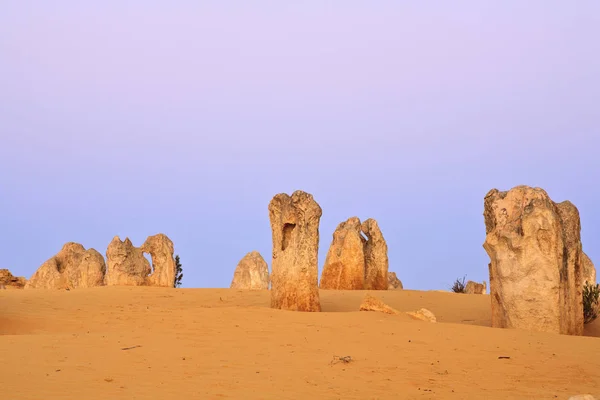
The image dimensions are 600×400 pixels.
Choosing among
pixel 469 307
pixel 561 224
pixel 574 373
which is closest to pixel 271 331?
pixel 574 373

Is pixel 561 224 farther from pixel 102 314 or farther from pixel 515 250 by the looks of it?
pixel 102 314

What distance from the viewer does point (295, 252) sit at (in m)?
14.8

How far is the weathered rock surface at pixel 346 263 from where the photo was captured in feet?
69.9

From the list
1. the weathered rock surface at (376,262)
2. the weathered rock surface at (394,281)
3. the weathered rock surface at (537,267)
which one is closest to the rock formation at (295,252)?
the weathered rock surface at (537,267)

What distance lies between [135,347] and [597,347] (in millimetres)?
7222

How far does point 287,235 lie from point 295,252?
0.67m

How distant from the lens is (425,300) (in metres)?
18.8

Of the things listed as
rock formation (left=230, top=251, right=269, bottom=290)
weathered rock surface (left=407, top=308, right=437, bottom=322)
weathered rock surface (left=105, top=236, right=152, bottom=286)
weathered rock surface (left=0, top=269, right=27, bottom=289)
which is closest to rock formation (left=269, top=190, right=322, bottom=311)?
weathered rock surface (left=407, top=308, right=437, bottom=322)

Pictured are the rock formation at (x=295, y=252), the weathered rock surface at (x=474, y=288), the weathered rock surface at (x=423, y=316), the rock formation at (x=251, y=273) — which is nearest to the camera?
the weathered rock surface at (x=423, y=316)

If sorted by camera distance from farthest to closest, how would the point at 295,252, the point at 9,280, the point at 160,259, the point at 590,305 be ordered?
the point at 9,280 < the point at 160,259 < the point at 590,305 < the point at 295,252

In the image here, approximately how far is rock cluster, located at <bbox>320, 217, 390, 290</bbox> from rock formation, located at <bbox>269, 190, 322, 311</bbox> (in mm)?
6289

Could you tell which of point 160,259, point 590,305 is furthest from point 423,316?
point 160,259

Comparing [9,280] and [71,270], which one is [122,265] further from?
[9,280]

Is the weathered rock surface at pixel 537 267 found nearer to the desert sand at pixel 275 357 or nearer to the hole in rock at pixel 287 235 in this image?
the desert sand at pixel 275 357
